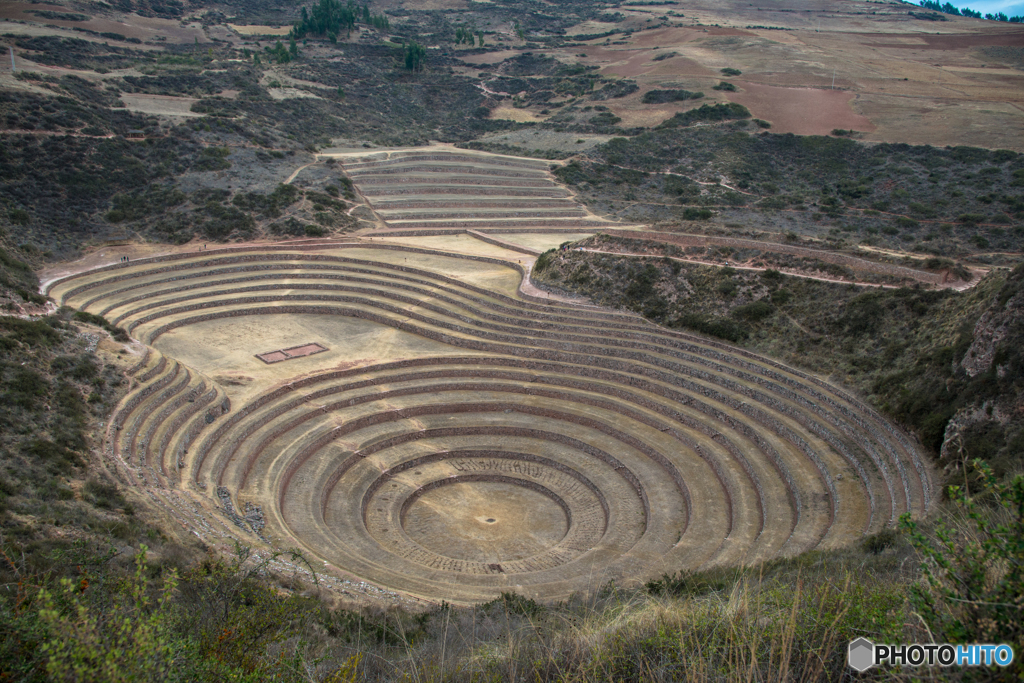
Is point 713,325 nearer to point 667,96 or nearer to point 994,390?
point 994,390

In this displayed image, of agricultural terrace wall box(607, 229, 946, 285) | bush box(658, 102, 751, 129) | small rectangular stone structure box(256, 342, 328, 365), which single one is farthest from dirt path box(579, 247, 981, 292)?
bush box(658, 102, 751, 129)

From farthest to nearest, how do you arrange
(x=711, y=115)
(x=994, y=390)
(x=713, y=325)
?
(x=711, y=115) → (x=713, y=325) → (x=994, y=390)

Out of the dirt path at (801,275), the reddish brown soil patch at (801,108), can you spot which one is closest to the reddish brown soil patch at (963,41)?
the reddish brown soil patch at (801,108)

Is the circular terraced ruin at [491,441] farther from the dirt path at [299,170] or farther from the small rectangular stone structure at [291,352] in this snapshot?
the dirt path at [299,170]

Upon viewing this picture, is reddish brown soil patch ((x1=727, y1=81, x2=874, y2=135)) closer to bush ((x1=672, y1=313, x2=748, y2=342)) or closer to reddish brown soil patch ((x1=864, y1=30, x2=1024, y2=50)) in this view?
reddish brown soil patch ((x1=864, y1=30, x2=1024, y2=50))

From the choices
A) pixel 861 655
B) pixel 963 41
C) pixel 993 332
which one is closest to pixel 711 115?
pixel 963 41

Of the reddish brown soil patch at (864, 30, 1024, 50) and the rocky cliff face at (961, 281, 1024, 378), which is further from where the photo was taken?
the reddish brown soil patch at (864, 30, 1024, 50)
